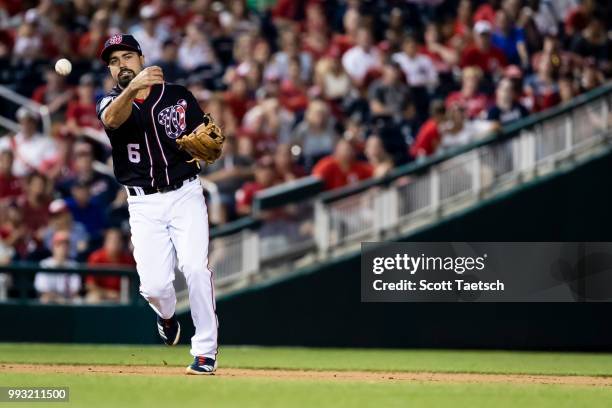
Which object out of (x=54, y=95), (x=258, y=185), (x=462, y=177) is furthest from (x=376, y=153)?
(x=54, y=95)

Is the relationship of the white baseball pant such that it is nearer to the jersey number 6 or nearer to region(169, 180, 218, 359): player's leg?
region(169, 180, 218, 359): player's leg

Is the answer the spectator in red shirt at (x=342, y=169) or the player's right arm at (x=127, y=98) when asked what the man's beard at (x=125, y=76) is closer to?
the player's right arm at (x=127, y=98)

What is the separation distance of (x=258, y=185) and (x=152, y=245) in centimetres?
477

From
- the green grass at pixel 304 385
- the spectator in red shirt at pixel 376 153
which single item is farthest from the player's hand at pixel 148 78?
the spectator in red shirt at pixel 376 153

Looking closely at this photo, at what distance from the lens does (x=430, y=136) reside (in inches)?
527

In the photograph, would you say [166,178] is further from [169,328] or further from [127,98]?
[169,328]

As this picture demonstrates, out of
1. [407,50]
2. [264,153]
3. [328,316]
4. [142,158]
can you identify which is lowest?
[328,316]

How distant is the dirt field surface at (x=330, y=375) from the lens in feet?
27.9

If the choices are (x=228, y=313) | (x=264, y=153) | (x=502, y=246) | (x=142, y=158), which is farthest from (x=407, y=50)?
(x=142, y=158)

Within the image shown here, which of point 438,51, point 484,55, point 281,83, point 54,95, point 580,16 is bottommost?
point 54,95

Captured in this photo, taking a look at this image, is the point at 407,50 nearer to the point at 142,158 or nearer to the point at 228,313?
the point at 228,313

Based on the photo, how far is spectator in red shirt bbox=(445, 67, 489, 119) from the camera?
45.5 feet

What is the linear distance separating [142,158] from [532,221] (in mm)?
5490

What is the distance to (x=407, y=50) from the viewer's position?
15281 mm
